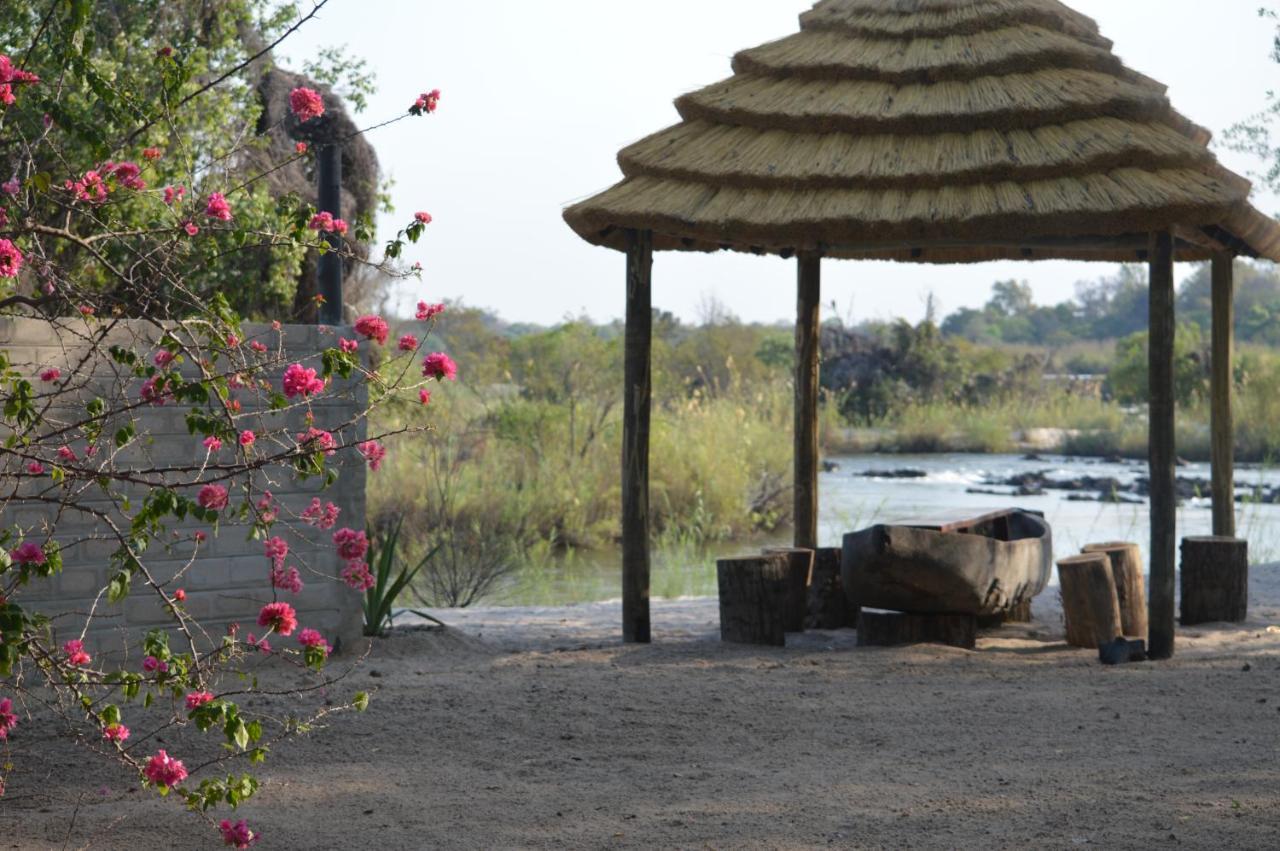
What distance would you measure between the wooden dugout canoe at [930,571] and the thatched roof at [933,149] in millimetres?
1402

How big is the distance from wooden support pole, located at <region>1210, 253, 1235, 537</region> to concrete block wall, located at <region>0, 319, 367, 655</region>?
195 inches

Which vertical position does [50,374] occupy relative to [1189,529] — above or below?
above

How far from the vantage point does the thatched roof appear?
21.6 feet

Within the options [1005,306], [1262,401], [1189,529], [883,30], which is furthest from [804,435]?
[1005,306]

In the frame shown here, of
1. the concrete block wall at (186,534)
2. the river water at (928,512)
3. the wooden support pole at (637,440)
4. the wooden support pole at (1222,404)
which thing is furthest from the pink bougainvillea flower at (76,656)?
the wooden support pole at (1222,404)

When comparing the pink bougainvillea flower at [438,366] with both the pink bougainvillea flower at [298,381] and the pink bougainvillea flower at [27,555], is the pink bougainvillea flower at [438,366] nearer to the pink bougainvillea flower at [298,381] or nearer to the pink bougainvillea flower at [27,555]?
the pink bougainvillea flower at [298,381]

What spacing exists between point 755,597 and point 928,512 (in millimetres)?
8876

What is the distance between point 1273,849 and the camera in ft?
12.8

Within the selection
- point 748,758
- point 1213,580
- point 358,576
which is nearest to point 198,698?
point 358,576

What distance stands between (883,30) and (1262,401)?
1547cm

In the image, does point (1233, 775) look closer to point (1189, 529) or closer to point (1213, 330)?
point (1213, 330)

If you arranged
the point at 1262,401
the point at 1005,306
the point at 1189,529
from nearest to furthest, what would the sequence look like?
1. the point at 1189,529
2. the point at 1262,401
3. the point at 1005,306

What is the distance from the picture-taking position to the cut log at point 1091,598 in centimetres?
725

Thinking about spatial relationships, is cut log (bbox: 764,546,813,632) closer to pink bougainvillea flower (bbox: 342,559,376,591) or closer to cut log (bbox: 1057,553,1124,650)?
cut log (bbox: 1057,553,1124,650)
